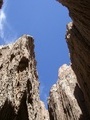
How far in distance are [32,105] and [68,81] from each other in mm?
18322

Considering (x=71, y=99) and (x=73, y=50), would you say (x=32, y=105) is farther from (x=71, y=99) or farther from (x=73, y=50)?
(x=71, y=99)

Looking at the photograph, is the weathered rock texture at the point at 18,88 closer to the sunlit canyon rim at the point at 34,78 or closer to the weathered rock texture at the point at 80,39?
the sunlit canyon rim at the point at 34,78

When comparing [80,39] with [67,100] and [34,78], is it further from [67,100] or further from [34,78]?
[67,100]

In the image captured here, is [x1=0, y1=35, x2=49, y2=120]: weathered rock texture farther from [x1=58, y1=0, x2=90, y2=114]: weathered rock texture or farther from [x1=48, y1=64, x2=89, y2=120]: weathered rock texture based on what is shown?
[x1=48, y1=64, x2=89, y2=120]: weathered rock texture

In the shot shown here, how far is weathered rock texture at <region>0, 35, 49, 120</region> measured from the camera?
12.6 m

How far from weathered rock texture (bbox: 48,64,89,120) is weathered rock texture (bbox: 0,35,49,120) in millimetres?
10562

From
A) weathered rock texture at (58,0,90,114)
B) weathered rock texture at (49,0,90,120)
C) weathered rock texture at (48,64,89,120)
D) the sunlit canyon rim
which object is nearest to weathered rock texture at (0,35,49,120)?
the sunlit canyon rim

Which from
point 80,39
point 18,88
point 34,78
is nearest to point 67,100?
point 80,39

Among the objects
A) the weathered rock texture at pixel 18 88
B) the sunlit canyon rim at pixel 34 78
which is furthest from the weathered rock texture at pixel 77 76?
the weathered rock texture at pixel 18 88

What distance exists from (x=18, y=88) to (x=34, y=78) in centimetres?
282

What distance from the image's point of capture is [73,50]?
24094 mm

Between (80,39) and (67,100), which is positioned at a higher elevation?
(67,100)

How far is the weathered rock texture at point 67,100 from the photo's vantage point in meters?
25.9

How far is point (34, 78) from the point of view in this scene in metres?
16.6
